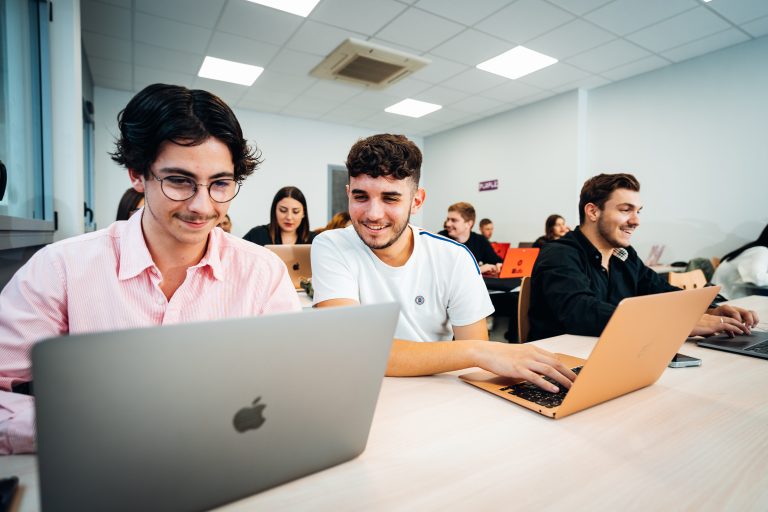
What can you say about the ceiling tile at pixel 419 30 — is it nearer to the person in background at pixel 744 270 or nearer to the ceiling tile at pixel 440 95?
the ceiling tile at pixel 440 95

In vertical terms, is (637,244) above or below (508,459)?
above

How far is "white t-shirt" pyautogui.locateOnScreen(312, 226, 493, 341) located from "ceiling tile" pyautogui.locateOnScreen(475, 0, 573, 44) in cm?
285

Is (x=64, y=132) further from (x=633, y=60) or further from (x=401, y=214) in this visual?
(x=633, y=60)

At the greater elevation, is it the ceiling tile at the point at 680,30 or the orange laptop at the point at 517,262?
the ceiling tile at the point at 680,30

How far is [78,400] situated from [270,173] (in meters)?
6.35

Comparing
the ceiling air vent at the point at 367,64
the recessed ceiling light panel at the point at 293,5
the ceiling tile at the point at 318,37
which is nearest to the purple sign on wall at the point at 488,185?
the ceiling air vent at the point at 367,64

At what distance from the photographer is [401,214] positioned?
4.43 feet

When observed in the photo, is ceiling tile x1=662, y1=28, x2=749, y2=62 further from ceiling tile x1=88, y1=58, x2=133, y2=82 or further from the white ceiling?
ceiling tile x1=88, y1=58, x2=133, y2=82

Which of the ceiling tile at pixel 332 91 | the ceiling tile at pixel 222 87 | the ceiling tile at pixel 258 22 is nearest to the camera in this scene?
the ceiling tile at pixel 258 22

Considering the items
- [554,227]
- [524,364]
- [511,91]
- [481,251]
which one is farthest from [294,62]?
[524,364]

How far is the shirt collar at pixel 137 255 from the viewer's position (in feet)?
2.92

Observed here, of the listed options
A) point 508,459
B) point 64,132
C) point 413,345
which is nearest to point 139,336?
point 508,459

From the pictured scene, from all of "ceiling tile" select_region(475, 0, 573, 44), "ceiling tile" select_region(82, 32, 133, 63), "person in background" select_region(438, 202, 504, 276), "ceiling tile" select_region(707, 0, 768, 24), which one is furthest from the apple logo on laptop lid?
"ceiling tile" select_region(82, 32, 133, 63)

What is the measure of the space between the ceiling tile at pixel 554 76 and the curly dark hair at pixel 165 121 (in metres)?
4.51
